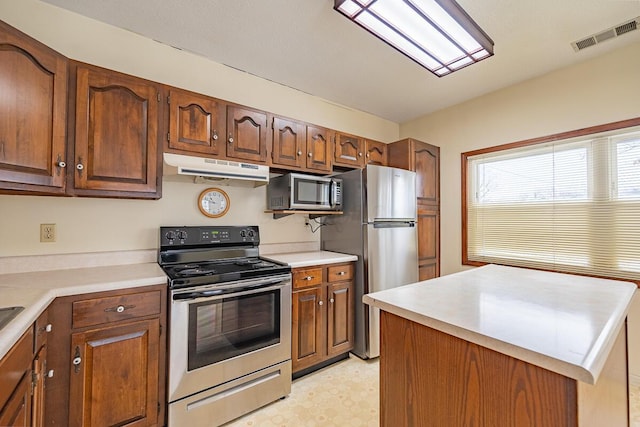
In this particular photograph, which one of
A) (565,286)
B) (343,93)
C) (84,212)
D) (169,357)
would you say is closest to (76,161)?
(84,212)

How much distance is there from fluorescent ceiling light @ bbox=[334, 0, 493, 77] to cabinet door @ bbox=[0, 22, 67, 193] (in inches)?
64.4

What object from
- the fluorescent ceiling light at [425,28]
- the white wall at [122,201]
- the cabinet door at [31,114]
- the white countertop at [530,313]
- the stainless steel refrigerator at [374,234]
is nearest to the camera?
the white countertop at [530,313]

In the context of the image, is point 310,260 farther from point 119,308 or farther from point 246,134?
point 119,308

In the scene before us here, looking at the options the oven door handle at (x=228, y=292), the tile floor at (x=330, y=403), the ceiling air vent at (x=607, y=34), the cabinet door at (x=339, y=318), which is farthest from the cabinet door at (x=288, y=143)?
the ceiling air vent at (x=607, y=34)

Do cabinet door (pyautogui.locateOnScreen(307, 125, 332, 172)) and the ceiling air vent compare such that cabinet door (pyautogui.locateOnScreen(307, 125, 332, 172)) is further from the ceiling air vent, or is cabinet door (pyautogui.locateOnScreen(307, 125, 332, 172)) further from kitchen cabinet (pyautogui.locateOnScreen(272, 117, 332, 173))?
the ceiling air vent

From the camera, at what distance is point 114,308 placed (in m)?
1.50

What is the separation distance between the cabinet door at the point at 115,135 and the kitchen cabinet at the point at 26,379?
0.81 m

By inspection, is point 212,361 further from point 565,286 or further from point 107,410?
point 565,286

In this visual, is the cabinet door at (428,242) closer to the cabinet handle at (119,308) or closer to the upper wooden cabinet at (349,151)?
the upper wooden cabinet at (349,151)

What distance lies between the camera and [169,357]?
163 centimetres

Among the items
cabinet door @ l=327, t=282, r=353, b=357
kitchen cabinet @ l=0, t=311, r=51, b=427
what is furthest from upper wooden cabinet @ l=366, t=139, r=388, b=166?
kitchen cabinet @ l=0, t=311, r=51, b=427

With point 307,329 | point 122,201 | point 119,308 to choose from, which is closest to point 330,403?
point 307,329

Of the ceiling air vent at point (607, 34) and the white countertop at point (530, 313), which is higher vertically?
the ceiling air vent at point (607, 34)

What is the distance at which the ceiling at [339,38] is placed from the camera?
1813 millimetres
